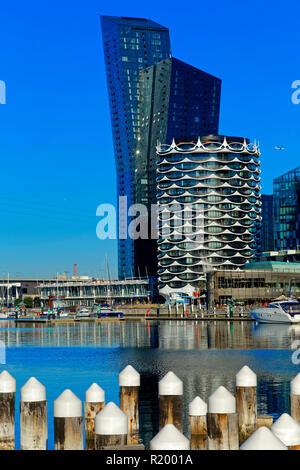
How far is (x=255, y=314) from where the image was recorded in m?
124

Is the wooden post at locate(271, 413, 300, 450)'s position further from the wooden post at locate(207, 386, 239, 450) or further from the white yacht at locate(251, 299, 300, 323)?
the white yacht at locate(251, 299, 300, 323)

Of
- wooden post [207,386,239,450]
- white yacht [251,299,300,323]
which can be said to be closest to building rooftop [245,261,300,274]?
white yacht [251,299,300,323]

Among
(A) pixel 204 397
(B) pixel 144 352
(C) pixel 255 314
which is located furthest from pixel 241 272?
(A) pixel 204 397

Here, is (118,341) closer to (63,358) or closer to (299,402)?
(63,358)

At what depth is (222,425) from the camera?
15344 mm

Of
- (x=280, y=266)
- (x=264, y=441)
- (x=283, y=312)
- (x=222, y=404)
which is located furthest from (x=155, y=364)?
(x=280, y=266)

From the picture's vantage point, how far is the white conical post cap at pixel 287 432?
13.8 meters

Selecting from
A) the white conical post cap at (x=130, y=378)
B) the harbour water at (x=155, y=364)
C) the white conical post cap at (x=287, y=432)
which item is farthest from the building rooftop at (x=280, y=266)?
the white conical post cap at (x=287, y=432)

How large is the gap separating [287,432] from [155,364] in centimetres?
4035

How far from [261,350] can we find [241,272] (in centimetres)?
13385

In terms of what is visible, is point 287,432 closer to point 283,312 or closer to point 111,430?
point 111,430

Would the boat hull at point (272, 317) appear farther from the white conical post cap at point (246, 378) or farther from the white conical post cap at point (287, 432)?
the white conical post cap at point (287, 432)

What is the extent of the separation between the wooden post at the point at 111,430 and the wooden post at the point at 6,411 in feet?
16.6
